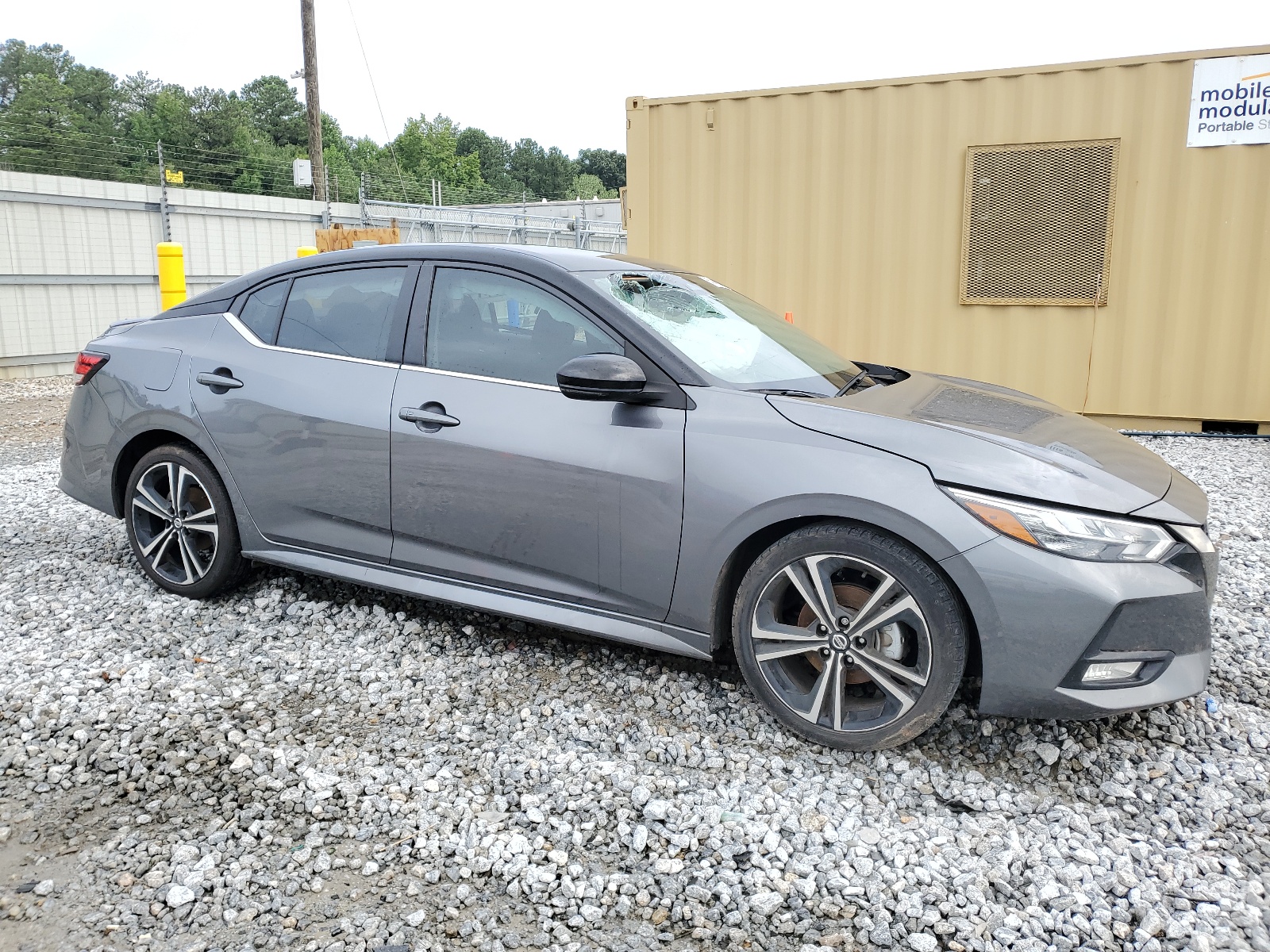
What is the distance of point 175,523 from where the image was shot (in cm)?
430

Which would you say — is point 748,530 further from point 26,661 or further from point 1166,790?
point 26,661

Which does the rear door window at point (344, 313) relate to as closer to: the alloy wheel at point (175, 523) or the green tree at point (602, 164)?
the alloy wheel at point (175, 523)

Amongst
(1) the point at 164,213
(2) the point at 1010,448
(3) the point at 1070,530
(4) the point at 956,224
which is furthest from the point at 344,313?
(1) the point at 164,213

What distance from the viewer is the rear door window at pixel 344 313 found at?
388 cm

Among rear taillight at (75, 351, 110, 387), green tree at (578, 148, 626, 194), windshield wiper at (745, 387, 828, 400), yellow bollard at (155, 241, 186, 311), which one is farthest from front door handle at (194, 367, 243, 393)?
green tree at (578, 148, 626, 194)

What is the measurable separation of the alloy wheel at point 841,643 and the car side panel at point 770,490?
17cm

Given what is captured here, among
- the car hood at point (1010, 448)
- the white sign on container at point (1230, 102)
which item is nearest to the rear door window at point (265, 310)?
the car hood at point (1010, 448)

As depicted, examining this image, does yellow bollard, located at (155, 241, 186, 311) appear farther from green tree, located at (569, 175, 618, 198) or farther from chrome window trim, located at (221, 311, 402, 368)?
green tree, located at (569, 175, 618, 198)

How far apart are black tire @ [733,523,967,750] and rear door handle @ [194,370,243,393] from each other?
2.34 metres

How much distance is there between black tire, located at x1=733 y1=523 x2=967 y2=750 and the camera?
2.85m

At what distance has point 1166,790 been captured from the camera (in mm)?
2869

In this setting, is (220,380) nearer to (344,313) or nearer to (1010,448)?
(344,313)

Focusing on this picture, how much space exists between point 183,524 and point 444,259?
5.55ft

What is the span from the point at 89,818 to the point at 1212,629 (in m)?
4.16
